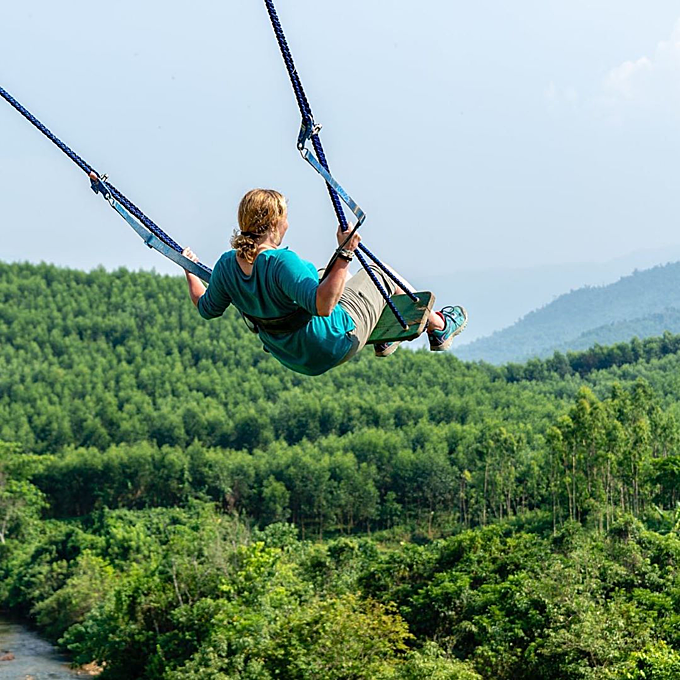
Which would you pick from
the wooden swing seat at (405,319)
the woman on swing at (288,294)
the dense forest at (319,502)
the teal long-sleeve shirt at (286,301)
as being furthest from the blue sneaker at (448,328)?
the dense forest at (319,502)

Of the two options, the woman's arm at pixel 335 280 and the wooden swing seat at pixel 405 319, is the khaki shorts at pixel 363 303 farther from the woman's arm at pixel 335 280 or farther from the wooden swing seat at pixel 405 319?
the woman's arm at pixel 335 280

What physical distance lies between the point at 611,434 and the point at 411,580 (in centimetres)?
1157

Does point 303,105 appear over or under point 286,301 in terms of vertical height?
over

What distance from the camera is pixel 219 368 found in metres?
79.0

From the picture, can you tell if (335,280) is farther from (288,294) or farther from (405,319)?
(405,319)

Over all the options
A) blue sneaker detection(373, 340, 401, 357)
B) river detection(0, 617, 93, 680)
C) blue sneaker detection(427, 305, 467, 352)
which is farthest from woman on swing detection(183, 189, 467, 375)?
river detection(0, 617, 93, 680)

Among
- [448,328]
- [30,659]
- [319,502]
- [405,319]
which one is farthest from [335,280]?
[319,502]

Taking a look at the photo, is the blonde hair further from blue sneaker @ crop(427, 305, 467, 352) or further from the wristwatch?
blue sneaker @ crop(427, 305, 467, 352)

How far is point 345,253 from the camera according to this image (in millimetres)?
3521

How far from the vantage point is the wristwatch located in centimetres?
351

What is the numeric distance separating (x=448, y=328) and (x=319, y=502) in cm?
4461

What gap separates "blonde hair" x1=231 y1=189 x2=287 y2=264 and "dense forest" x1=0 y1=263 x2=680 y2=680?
14.0 m

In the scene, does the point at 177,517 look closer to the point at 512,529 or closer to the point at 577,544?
the point at 512,529

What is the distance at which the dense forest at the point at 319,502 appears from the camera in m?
19.9
